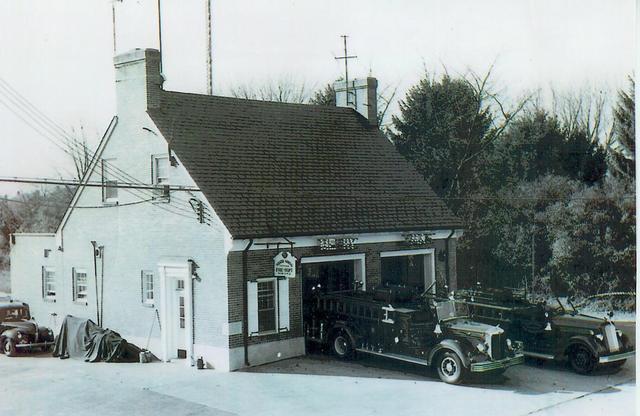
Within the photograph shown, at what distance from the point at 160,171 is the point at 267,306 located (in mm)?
5262

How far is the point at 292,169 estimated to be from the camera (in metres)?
21.9

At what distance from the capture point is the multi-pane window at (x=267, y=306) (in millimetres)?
19281

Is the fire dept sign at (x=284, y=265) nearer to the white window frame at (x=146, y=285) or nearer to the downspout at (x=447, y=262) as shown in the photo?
the white window frame at (x=146, y=285)

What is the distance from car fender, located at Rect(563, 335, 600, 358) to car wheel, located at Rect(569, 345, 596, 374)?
103mm

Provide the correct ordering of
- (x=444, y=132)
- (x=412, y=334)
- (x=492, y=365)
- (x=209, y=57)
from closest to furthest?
(x=492, y=365) < (x=412, y=334) < (x=209, y=57) < (x=444, y=132)

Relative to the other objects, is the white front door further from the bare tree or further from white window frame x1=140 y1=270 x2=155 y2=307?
the bare tree

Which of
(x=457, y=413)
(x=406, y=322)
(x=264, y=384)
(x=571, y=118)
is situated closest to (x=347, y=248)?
(x=406, y=322)

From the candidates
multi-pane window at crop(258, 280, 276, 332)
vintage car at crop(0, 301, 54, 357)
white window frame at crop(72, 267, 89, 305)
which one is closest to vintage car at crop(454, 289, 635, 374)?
multi-pane window at crop(258, 280, 276, 332)

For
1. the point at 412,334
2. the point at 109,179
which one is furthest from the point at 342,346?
the point at 109,179

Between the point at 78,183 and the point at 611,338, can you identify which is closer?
the point at 78,183

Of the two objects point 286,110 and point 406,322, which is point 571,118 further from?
point 406,322

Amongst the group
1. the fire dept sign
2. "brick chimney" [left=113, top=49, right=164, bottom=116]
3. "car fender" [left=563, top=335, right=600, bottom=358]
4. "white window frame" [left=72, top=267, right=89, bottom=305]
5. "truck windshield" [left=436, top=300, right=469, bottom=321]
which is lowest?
"car fender" [left=563, top=335, right=600, bottom=358]

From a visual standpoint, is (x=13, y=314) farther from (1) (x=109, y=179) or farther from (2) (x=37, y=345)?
(1) (x=109, y=179)

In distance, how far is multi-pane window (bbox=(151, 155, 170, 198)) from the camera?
20484 millimetres
